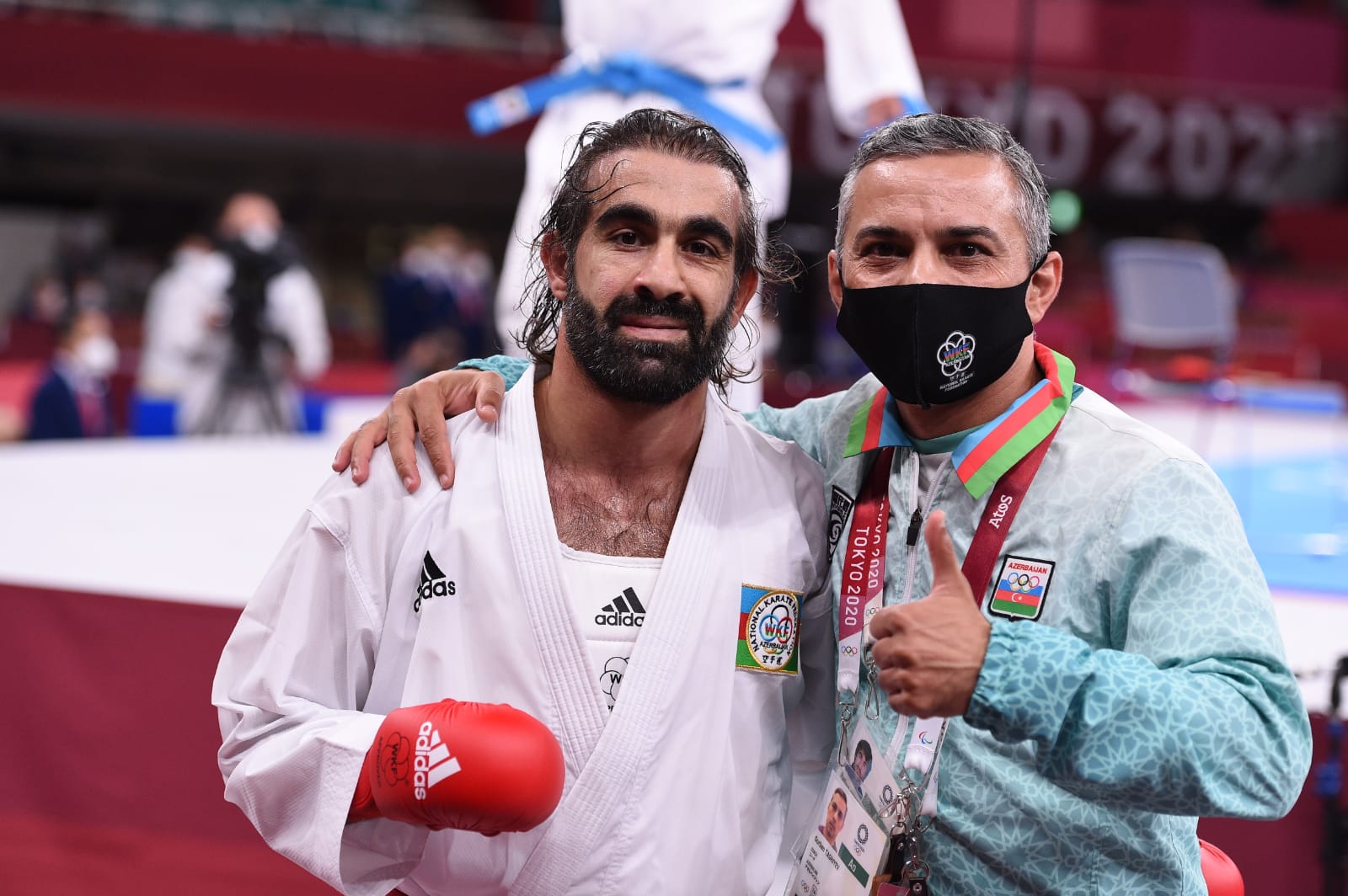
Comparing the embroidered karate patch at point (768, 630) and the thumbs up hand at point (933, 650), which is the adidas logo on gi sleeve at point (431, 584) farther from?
the thumbs up hand at point (933, 650)

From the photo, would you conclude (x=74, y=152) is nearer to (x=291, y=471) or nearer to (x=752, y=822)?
(x=291, y=471)

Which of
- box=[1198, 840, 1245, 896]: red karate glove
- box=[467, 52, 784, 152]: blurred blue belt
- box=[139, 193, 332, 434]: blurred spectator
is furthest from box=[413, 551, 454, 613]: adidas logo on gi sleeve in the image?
box=[139, 193, 332, 434]: blurred spectator

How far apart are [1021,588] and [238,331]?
5.86 meters

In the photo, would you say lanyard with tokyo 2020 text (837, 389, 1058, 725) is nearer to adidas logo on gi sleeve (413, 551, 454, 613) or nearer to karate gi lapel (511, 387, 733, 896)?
karate gi lapel (511, 387, 733, 896)

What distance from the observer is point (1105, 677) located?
1.27 meters

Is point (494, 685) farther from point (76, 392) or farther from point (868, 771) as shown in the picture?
point (76, 392)

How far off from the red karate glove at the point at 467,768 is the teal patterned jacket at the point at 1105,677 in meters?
0.44

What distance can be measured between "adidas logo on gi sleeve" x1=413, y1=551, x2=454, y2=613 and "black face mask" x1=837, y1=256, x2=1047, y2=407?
579 mm

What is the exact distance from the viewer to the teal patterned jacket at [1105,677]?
1.26 meters

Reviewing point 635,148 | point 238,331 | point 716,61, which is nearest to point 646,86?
point 716,61

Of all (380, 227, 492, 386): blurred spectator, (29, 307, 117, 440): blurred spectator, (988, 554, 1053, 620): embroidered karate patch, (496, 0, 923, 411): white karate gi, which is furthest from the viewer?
(380, 227, 492, 386): blurred spectator

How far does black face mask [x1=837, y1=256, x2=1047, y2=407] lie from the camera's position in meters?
1.51

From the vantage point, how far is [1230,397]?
179 inches

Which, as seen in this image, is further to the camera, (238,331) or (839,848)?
(238,331)
